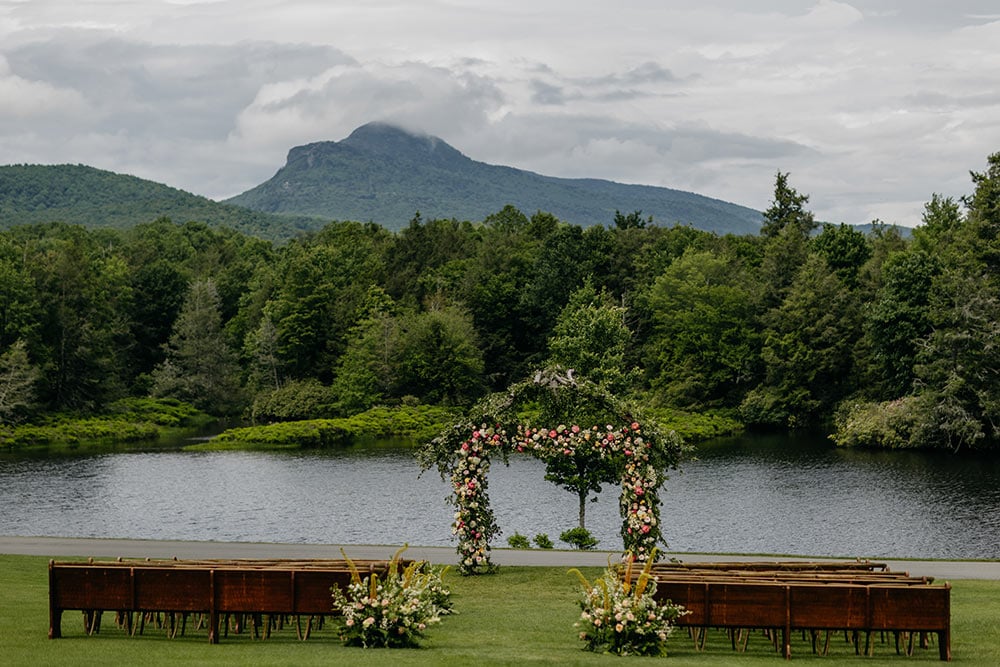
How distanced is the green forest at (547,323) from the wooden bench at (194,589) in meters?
48.2

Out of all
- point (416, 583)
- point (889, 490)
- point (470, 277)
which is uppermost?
point (470, 277)

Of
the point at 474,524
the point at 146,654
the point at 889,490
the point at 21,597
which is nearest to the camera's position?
the point at 146,654

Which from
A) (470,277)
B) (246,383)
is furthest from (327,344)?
(470,277)

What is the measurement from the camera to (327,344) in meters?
91.1

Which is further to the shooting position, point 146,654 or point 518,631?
point 518,631

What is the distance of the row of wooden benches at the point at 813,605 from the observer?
47.3ft

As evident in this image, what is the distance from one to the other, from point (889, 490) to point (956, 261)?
2573 centimetres

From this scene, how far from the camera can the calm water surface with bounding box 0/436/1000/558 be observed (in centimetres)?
3734

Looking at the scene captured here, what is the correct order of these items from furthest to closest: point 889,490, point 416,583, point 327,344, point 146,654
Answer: point 327,344 → point 889,490 → point 416,583 → point 146,654

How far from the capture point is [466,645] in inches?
557

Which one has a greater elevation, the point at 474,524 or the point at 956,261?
the point at 956,261

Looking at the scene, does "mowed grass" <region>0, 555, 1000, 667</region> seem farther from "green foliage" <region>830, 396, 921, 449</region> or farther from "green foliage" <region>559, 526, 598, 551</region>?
"green foliage" <region>830, 396, 921, 449</region>

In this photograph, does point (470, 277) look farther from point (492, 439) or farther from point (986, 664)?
point (986, 664)

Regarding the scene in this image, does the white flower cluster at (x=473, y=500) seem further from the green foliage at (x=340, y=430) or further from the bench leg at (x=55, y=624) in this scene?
the green foliage at (x=340, y=430)
